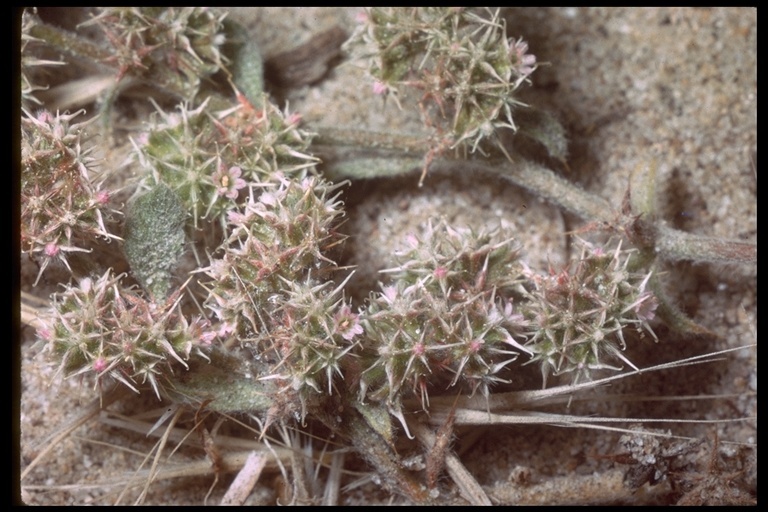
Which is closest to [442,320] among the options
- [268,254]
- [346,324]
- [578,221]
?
[346,324]

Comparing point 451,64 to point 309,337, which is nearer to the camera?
point 309,337

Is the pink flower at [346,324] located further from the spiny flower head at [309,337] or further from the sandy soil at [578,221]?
the sandy soil at [578,221]

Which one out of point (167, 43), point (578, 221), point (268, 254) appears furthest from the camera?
point (578, 221)

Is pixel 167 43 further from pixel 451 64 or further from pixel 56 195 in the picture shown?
pixel 451 64

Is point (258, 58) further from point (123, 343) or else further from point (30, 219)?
point (123, 343)

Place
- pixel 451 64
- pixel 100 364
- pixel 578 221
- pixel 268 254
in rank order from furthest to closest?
pixel 578 221 → pixel 451 64 → pixel 268 254 → pixel 100 364

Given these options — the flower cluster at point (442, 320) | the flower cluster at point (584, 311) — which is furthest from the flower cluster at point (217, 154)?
the flower cluster at point (584, 311)

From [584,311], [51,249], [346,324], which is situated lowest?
[584,311]

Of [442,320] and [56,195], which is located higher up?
[56,195]
